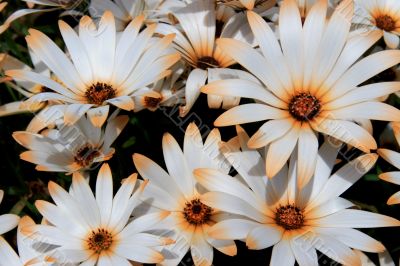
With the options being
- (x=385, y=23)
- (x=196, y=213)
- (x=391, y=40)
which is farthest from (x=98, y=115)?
(x=385, y=23)

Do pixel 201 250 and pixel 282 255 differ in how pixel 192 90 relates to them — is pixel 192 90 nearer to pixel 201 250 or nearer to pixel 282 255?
pixel 201 250

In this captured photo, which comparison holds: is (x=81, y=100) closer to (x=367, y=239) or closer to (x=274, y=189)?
(x=274, y=189)

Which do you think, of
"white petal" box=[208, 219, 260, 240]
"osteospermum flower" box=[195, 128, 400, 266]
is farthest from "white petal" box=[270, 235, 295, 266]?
"white petal" box=[208, 219, 260, 240]

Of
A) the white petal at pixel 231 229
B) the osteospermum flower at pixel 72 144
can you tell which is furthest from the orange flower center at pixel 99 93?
the white petal at pixel 231 229

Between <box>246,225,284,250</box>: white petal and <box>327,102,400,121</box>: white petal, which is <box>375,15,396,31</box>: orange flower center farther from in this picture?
<box>246,225,284,250</box>: white petal

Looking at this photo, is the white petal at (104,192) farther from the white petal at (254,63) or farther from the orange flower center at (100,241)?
the white petal at (254,63)

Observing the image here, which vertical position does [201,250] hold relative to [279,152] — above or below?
below
